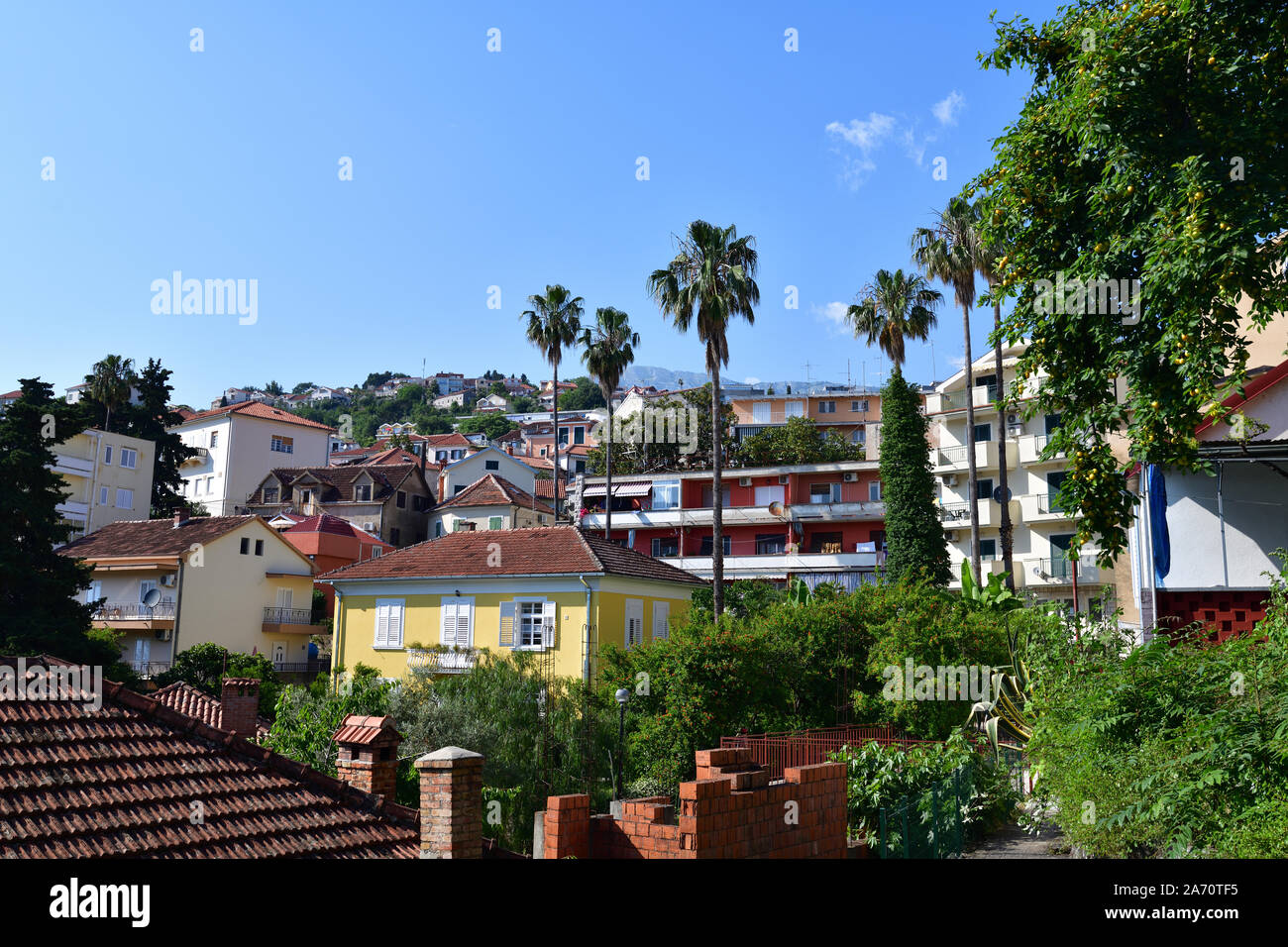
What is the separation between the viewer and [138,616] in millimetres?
44812

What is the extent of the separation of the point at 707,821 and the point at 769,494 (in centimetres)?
5316

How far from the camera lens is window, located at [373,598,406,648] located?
116ft

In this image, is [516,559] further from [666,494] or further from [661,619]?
[666,494]

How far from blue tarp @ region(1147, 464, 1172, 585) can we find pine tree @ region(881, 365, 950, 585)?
25847 millimetres

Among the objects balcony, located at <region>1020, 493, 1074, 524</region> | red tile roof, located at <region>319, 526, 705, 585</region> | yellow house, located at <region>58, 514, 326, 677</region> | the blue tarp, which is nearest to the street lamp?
red tile roof, located at <region>319, 526, 705, 585</region>

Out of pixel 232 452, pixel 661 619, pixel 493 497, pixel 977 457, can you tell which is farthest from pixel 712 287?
pixel 232 452

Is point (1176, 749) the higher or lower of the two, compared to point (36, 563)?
lower

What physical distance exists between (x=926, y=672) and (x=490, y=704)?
11.8 metres

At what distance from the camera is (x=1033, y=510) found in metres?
50.4

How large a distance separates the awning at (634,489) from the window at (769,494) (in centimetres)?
693

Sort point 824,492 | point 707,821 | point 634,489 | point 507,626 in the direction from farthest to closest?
point 634,489, point 824,492, point 507,626, point 707,821

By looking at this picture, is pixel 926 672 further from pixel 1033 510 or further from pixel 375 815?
pixel 1033 510

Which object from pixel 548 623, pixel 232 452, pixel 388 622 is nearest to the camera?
pixel 548 623

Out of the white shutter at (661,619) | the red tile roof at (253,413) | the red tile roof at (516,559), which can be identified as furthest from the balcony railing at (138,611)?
the red tile roof at (253,413)
